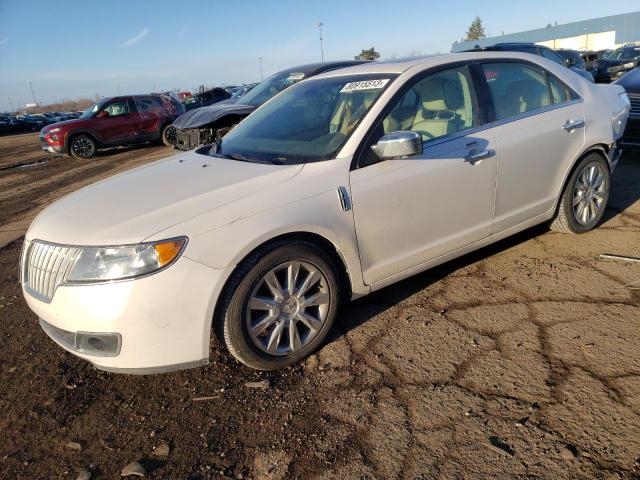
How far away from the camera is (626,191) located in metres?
5.75

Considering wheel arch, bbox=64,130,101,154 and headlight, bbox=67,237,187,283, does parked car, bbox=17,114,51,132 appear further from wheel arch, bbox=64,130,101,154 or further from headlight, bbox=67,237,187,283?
headlight, bbox=67,237,187,283

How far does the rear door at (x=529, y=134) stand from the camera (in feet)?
12.2

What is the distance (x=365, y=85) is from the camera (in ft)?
11.3

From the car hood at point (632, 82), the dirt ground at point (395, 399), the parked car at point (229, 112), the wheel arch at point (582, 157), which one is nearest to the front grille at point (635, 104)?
the car hood at point (632, 82)

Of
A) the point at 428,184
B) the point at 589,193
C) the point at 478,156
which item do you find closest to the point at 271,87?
the point at 589,193

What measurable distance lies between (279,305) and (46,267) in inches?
48.9

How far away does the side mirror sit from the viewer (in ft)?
9.53

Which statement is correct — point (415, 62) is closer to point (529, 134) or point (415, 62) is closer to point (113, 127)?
point (529, 134)

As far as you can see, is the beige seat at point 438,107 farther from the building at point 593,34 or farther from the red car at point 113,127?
the building at point 593,34

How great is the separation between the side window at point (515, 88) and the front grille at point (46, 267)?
2960 millimetres

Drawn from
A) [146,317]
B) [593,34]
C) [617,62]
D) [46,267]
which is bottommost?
[146,317]

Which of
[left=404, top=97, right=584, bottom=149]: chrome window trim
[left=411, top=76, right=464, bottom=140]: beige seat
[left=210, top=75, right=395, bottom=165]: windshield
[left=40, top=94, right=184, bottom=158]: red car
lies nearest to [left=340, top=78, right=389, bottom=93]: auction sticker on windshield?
[left=210, top=75, right=395, bottom=165]: windshield

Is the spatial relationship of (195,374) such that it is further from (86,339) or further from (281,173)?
(281,173)

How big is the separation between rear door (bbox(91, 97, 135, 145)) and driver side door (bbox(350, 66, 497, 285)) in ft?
43.3
